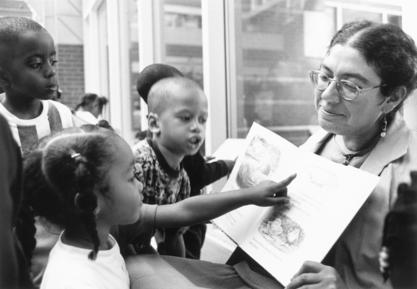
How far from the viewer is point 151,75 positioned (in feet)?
3.64

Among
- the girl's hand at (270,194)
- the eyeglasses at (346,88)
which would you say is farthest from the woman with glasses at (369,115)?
the girl's hand at (270,194)

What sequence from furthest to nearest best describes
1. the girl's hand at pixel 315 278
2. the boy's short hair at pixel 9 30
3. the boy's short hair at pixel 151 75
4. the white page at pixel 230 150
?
the white page at pixel 230 150 → the boy's short hair at pixel 151 75 → the girl's hand at pixel 315 278 → the boy's short hair at pixel 9 30

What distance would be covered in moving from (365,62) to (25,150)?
631 mm

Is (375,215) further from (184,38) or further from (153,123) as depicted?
(184,38)

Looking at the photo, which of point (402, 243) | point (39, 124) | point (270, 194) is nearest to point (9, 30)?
point (39, 124)

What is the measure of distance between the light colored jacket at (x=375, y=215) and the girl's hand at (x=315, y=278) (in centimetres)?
9

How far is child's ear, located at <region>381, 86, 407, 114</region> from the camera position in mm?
896

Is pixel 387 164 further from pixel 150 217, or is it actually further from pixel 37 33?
pixel 37 33

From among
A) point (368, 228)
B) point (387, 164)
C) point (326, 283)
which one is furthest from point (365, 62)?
point (326, 283)

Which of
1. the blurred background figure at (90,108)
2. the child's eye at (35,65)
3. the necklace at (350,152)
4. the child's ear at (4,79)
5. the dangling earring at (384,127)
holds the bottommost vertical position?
the necklace at (350,152)

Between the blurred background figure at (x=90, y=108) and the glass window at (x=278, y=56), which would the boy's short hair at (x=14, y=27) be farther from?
the glass window at (x=278, y=56)

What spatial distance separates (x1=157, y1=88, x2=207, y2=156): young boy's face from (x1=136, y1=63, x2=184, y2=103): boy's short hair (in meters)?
0.11

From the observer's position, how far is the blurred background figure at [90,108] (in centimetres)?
81

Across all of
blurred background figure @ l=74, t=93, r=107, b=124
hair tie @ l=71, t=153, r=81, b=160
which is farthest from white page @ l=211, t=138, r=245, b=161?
hair tie @ l=71, t=153, r=81, b=160
